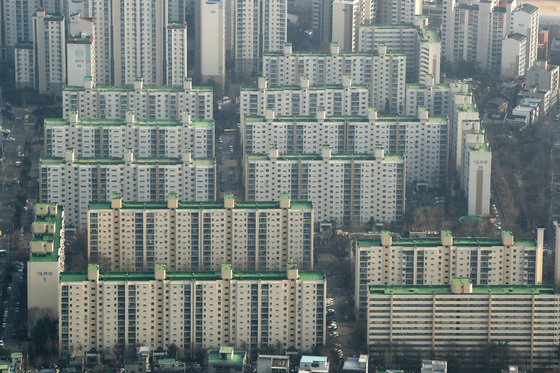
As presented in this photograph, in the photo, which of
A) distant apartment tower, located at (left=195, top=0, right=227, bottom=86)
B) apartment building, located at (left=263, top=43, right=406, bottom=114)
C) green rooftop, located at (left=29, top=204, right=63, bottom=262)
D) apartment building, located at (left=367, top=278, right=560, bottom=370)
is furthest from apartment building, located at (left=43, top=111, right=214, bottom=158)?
apartment building, located at (left=367, top=278, right=560, bottom=370)

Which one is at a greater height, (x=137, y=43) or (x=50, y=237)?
(x=137, y=43)

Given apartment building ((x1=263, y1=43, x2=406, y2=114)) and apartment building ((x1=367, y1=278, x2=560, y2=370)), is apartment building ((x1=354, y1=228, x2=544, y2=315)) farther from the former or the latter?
apartment building ((x1=263, y1=43, x2=406, y2=114))

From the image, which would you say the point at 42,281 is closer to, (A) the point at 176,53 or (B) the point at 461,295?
(B) the point at 461,295

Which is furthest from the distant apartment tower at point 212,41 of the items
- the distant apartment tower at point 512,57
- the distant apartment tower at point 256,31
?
the distant apartment tower at point 512,57

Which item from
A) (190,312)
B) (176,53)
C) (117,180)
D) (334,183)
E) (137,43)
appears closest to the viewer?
(190,312)

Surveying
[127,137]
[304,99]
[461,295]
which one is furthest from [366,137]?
[461,295]

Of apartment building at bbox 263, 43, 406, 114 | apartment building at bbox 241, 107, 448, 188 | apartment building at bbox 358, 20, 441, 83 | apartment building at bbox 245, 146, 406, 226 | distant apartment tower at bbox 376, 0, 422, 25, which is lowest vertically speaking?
apartment building at bbox 245, 146, 406, 226

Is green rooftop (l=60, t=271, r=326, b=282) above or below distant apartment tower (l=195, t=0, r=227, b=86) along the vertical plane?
below
